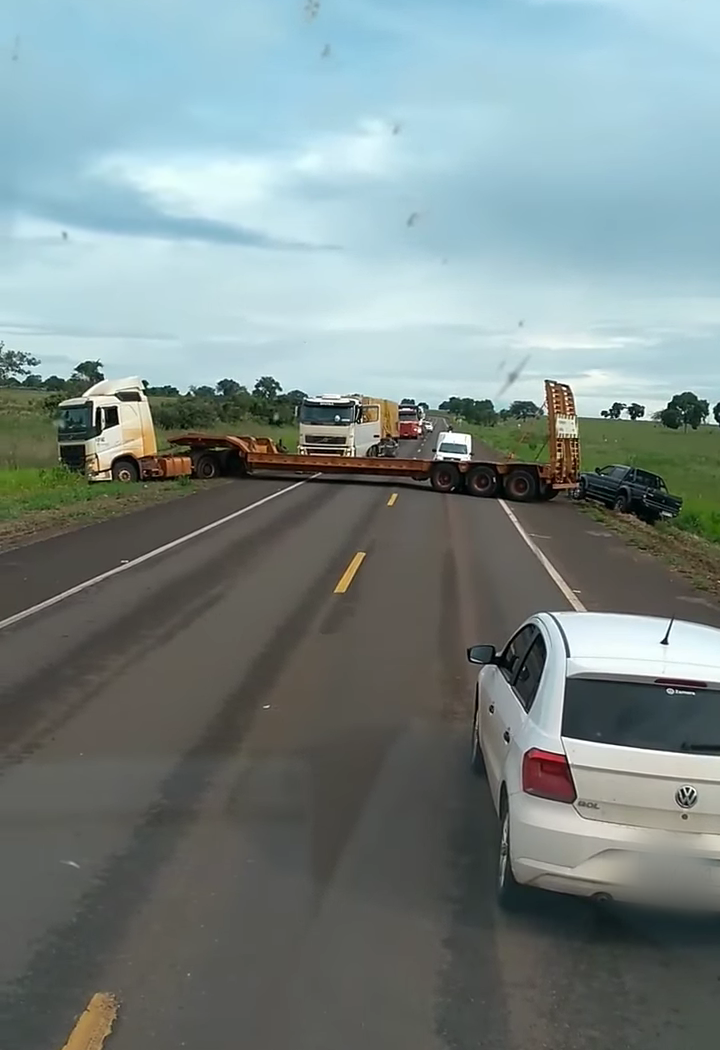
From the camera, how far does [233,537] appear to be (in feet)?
72.2

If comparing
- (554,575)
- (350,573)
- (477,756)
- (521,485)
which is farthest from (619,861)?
(521,485)

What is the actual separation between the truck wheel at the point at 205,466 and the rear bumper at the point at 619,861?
115 feet

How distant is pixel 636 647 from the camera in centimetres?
597

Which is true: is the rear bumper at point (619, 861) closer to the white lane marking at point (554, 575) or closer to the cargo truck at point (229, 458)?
the white lane marking at point (554, 575)

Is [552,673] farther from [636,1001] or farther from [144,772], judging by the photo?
[144,772]

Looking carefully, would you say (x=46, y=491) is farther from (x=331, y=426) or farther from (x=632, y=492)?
(x=632, y=492)

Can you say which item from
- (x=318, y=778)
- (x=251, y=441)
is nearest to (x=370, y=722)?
(x=318, y=778)

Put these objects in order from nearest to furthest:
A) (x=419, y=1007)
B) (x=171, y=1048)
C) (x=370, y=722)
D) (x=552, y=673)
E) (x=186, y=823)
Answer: (x=171, y=1048) → (x=419, y=1007) → (x=552, y=673) → (x=186, y=823) → (x=370, y=722)

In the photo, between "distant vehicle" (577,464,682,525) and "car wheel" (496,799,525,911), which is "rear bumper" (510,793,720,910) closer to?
"car wheel" (496,799,525,911)

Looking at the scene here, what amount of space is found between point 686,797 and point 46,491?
2705 cm

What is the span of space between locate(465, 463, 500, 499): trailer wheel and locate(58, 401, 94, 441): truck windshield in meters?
12.1

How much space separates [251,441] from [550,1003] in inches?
1406

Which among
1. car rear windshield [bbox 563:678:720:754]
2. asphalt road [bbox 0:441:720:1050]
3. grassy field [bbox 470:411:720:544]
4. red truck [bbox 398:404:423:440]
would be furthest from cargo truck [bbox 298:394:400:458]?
red truck [bbox 398:404:423:440]

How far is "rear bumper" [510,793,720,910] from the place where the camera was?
514cm
